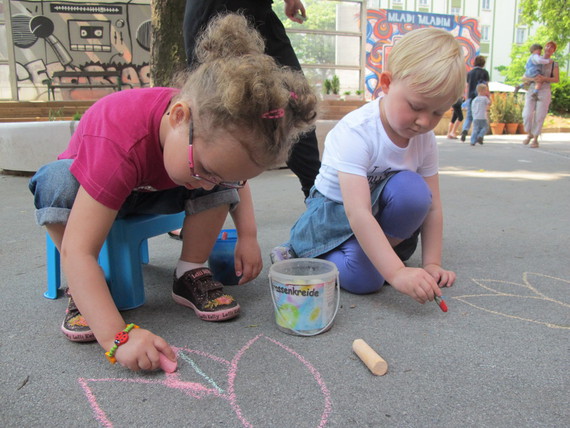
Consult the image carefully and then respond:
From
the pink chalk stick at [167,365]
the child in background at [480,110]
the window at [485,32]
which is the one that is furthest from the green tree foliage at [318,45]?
the window at [485,32]

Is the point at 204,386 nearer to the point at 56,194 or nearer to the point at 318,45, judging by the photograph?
the point at 56,194

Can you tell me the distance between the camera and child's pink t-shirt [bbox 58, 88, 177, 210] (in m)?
1.02

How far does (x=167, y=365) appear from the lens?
100 centimetres

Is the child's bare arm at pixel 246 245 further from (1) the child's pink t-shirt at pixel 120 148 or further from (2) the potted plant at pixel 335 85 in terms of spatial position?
(2) the potted plant at pixel 335 85

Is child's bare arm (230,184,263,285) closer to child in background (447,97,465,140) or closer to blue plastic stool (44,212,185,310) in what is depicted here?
blue plastic stool (44,212,185,310)

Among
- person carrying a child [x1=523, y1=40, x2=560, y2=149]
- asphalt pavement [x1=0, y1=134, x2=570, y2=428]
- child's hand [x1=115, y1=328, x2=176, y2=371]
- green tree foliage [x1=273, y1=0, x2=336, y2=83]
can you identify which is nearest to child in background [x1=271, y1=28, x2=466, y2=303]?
asphalt pavement [x1=0, y1=134, x2=570, y2=428]

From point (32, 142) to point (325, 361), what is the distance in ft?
12.4

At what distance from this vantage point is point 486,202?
9.34 feet

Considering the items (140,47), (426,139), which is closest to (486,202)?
(426,139)

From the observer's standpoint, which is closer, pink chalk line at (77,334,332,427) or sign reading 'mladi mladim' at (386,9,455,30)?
pink chalk line at (77,334,332,427)

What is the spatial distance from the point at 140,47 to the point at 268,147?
10.1m

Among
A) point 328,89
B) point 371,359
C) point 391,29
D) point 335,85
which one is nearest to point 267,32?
point 371,359

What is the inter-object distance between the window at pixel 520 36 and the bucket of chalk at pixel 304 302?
111 feet

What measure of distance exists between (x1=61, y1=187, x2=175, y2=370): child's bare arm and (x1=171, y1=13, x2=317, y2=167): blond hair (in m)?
0.30
